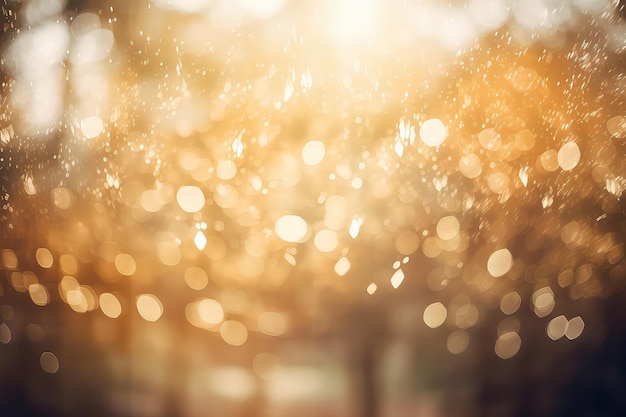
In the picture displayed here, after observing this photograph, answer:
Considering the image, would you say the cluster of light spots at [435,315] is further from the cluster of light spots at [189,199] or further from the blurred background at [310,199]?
the cluster of light spots at [189,199]

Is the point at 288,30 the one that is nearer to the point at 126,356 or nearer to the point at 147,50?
the point at 147,50

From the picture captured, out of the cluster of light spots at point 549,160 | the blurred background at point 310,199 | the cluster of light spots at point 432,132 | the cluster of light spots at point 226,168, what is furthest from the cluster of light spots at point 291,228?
the cluster of light spots at point 549,160

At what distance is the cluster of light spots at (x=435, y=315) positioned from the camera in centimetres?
91

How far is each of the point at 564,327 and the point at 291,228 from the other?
0.57 m

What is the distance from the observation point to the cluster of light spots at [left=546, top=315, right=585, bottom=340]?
952mm

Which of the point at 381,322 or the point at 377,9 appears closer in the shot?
the point at 377,9

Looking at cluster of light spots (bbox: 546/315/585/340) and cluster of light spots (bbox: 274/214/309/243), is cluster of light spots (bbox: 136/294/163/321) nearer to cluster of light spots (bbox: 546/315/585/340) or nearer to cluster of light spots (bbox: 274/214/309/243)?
cluster of light spots (bbox: 274/214/309/243)

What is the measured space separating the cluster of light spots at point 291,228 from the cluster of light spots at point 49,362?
0.53 meters

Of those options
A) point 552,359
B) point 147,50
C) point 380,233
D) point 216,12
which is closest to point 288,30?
point 216,12

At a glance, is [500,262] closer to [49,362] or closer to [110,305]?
[110,305]

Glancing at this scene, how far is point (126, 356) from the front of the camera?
0.94 meters

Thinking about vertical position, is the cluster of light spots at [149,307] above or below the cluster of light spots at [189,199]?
below

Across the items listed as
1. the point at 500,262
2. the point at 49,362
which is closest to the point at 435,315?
the point at 500,262

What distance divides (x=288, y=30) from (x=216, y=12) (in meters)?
0.12
